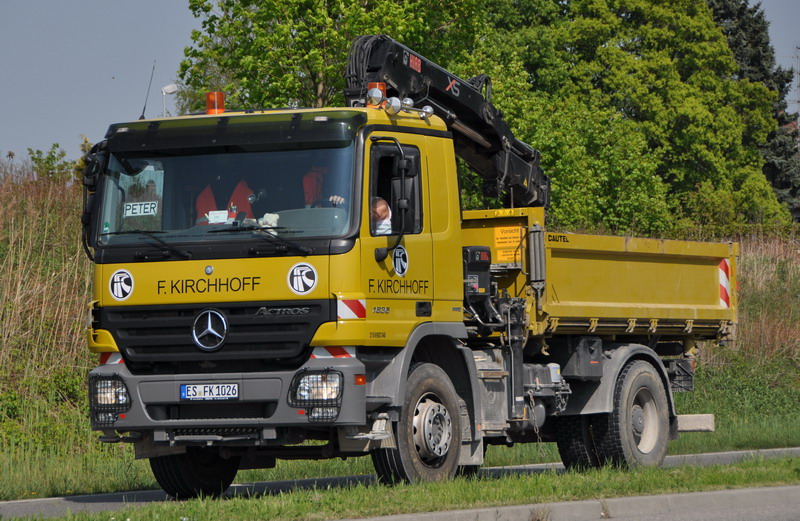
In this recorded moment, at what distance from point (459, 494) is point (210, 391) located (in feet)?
6.95

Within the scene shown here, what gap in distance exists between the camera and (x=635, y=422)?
44.4 feet

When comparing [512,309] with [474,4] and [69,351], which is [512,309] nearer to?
[69,351]

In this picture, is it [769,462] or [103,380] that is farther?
[769,462]

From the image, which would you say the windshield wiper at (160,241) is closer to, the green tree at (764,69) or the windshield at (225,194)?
the windshield at (225,194)

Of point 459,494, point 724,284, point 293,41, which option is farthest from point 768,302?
point 459,494

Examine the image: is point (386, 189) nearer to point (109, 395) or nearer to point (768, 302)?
point (109, 395)

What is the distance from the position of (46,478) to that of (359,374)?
4898 millimetres

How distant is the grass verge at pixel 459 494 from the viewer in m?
8.36

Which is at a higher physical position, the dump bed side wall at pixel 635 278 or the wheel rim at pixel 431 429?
the dump bed side wall at pixel 635 278

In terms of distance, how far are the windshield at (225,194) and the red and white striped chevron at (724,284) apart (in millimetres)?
6714

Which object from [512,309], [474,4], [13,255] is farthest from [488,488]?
[474,4]

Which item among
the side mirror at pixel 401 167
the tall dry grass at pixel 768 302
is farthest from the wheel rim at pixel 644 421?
the tall dry grass at pixel 768 302

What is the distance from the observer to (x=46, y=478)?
1285 centimetres

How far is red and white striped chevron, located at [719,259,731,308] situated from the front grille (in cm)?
696
